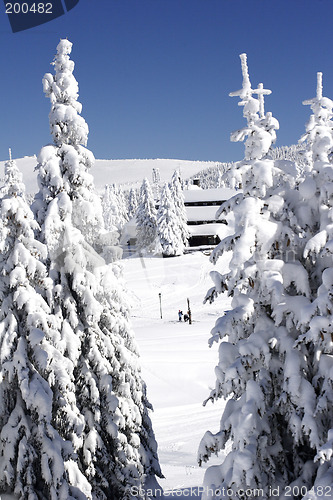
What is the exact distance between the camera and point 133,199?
12950 centimetres

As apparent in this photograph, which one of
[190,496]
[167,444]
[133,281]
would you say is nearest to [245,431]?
[190,496]

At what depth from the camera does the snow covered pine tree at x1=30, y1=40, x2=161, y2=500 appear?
45.7 ft

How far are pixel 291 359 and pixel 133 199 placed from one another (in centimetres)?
12289

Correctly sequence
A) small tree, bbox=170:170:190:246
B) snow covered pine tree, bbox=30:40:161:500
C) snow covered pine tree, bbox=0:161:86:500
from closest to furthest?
snow covered pine tree, bbox=0:161:86:500
snow covered pine tree, bbox=30:40:161:500
small tree, bbox=170:170:190:246

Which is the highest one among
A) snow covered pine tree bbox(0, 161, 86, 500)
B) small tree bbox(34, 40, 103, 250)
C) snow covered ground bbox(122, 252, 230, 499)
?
small tree bbox(34, 40, 103, 250)

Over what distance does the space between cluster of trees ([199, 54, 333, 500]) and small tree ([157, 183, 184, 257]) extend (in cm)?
6045

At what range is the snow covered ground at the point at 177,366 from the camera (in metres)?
21.8

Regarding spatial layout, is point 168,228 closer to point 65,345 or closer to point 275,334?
point 65,345

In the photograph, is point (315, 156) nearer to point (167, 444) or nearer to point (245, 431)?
point (245, 431)

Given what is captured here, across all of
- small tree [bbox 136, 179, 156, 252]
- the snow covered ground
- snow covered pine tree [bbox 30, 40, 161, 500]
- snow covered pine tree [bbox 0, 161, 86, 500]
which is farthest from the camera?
small tree [bbox 136, 179, 156, 252]

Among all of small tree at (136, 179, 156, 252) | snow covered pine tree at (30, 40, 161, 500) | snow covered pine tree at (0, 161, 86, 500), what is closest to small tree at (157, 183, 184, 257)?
small tree at (136, 179, 156, 252)

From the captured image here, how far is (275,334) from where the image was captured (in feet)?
27.9

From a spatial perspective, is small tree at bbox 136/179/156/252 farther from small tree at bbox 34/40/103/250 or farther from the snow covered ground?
small tree at bbox 34/40/103/250

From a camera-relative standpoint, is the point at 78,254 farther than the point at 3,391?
Yes
